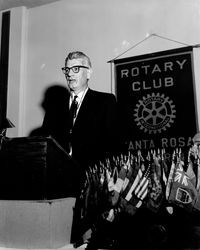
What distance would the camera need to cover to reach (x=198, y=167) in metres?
1.72

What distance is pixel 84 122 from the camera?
96.2 inches

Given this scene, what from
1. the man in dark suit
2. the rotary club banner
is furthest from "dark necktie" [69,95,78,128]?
the rotary club banner

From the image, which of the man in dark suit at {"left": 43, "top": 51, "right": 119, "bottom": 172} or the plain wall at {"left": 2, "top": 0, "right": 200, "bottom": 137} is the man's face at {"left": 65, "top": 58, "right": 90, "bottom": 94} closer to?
the man in dark suit at {"left": 43, "top": 51, "right": 119, "bottom": 172}

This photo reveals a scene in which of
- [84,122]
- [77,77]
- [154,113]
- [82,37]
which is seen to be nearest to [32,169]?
[84,122]

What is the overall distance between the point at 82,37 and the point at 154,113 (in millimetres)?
1274

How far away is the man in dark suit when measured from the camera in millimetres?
2377

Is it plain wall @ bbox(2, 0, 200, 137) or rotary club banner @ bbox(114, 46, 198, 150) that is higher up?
plain wall @ bbox(2, 0, 200, 137)

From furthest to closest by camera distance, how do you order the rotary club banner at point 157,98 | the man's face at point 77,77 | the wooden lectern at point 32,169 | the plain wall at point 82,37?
the plain wall at point 82,37, the rotary club banner at point 157,98, the man's face at point 77,77, the wooden lectern at point 32,169

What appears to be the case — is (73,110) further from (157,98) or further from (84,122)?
(157,98)

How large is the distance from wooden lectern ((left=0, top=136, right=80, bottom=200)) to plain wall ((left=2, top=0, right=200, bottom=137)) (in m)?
1.90

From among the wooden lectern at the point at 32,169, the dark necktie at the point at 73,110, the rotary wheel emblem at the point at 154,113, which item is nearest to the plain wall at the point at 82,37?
the rotary wheel emblem at the point at 154,113

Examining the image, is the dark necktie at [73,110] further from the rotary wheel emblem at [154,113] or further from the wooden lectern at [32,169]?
the rotary wheel emblem at [154,113]

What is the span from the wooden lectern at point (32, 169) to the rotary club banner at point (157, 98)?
5.23 feet

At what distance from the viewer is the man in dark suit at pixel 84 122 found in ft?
7.80
